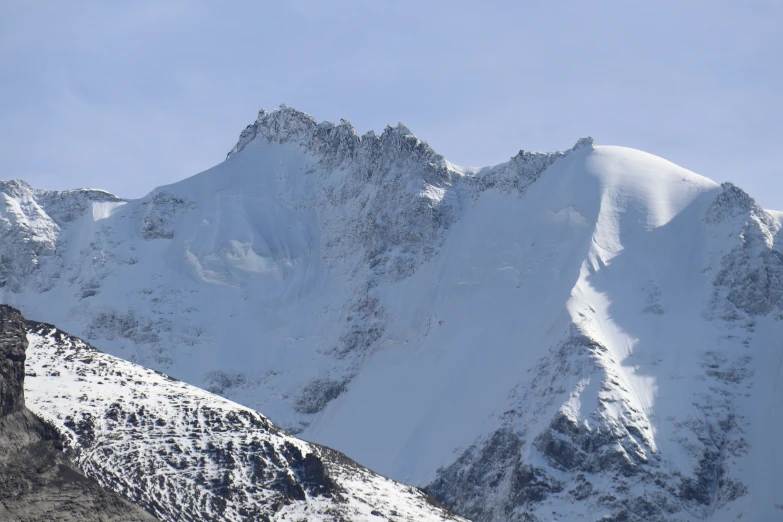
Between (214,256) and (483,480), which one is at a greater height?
(214,256)

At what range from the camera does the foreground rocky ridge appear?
63.0 m

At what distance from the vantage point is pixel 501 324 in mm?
160625

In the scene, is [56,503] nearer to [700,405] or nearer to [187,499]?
[187,499]

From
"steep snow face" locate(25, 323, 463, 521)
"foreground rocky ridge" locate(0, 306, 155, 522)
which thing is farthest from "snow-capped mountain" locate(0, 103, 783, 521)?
"foreground rocky ridge" locate(0, 306, 155, 522)

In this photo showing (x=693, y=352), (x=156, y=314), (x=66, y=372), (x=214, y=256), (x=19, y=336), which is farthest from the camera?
(x=214, y=256)

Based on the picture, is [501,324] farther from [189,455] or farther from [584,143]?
[189,455]

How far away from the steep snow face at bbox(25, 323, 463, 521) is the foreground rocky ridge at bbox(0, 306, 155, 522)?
420 centimetres

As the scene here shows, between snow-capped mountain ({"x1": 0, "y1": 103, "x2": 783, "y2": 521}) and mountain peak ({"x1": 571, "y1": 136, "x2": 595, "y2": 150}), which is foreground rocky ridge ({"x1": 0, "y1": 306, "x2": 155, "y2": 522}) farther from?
mountain peak ({"x1": 571, "y1": 136, "x2": 595, "y2": 150})

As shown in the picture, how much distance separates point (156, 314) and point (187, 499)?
11229 cm

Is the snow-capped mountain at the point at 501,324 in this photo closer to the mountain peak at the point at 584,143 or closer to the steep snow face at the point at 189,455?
the mountain peak at the point at 584,143

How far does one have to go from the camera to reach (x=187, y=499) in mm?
73625

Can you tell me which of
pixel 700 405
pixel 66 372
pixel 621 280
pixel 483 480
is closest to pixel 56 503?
pixel 66 372

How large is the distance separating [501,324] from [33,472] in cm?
10032

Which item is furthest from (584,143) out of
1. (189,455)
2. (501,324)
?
(189,455)
